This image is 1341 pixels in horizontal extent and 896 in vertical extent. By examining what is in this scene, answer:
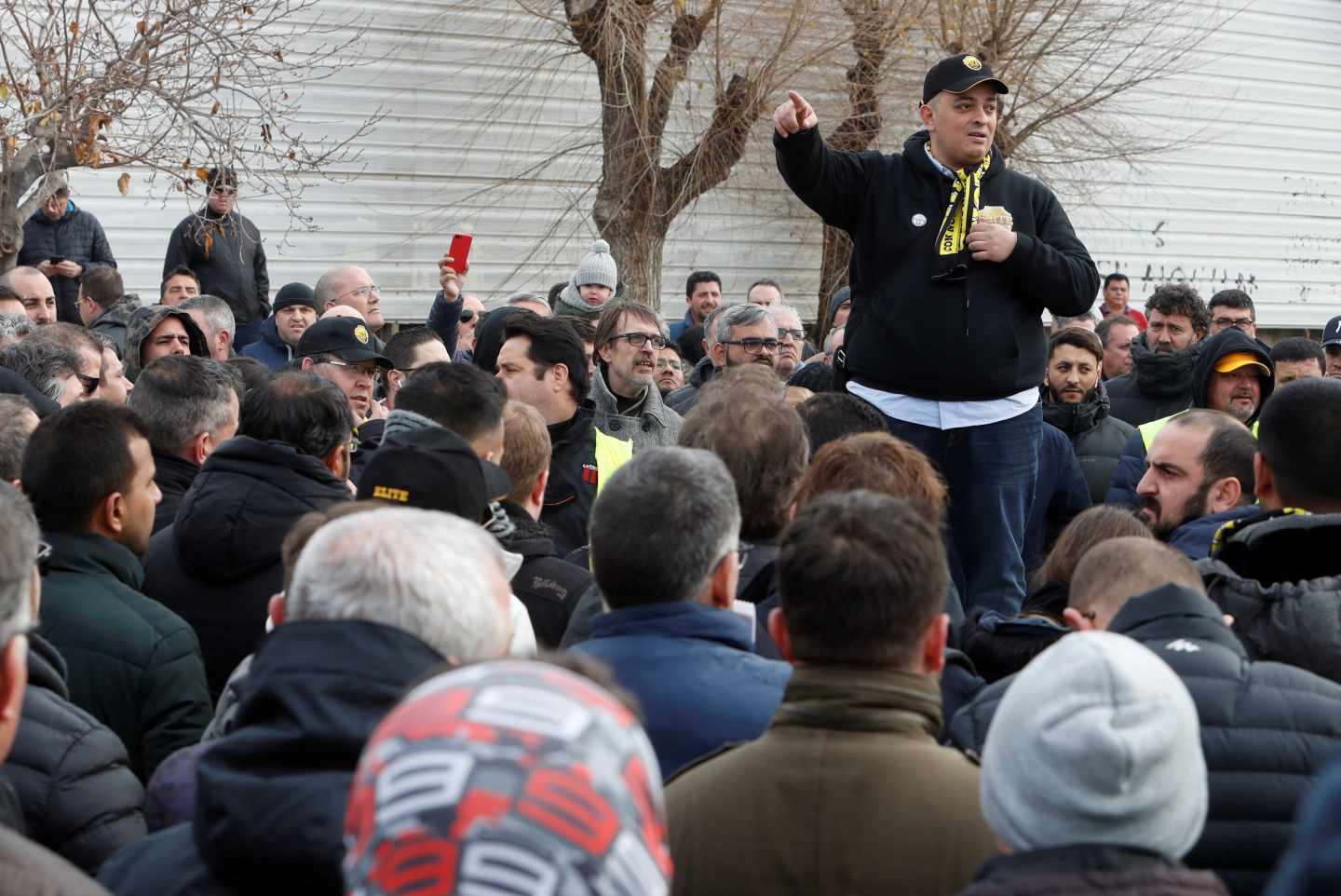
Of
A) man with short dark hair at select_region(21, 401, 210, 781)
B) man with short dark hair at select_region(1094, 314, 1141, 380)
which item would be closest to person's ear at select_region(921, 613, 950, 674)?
man with short dark hair at select_region(21, 401, 210, 781)

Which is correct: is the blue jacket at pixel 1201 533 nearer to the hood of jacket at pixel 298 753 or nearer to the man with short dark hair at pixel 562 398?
the man with short dark hair at pixel 562 398

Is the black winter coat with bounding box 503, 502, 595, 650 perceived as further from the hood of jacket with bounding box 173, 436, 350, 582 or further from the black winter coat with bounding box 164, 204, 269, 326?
the black winter coat with bounding box 164, 204, 269, 326

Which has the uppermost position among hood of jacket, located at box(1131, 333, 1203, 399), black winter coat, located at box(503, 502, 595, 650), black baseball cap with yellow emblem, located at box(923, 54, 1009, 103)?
black baseball cap with yellow emblem, located at box(923, 54, 1009, 103)

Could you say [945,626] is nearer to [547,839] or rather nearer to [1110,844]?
[1110,844]

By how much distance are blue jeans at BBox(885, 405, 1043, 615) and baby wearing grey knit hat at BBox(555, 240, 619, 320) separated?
13.3ft

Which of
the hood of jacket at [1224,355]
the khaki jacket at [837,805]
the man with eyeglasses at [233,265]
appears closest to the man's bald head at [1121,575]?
the khaki jacket at [837,805]

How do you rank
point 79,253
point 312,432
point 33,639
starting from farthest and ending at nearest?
1. point 79,253
2. point 312,432
3. point 33,639

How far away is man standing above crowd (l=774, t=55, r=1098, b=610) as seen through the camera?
5.13 meters

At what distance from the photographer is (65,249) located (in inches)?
414

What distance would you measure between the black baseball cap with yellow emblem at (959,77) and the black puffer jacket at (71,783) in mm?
3372

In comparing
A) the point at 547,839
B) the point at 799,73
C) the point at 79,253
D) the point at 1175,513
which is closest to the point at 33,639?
the point at 547,839

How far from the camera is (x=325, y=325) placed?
6.70 metres

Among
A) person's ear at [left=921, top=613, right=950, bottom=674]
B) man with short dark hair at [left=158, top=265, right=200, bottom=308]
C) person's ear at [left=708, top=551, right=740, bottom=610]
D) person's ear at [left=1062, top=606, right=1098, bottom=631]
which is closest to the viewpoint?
person's ear at [left=921, top=613, right=950, bottom=674]

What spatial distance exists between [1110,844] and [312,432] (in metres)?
2.98
